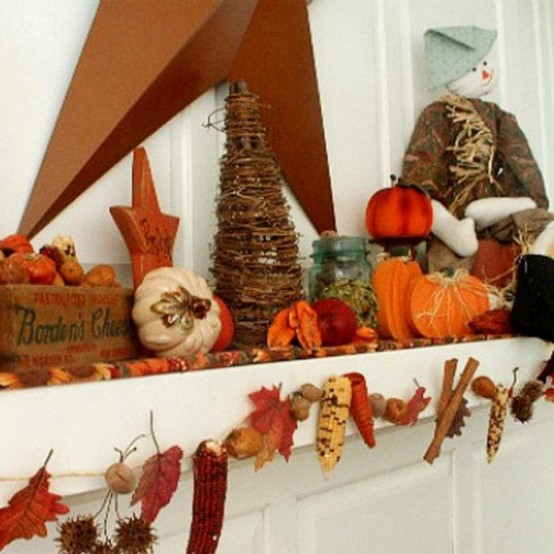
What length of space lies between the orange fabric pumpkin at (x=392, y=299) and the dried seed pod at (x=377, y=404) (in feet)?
0.62

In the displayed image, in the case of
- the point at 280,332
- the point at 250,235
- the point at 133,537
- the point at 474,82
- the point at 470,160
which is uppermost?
the point at 474,82

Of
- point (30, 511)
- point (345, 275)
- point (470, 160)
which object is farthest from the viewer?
point (470, 160)

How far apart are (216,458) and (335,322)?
0.26 meters

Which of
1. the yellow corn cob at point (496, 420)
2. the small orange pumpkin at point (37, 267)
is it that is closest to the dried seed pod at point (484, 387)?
the yellow corn cob at point (496, 420)

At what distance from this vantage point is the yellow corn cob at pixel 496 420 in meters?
0.93

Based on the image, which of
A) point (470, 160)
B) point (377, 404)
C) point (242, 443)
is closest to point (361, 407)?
point (377, 404)

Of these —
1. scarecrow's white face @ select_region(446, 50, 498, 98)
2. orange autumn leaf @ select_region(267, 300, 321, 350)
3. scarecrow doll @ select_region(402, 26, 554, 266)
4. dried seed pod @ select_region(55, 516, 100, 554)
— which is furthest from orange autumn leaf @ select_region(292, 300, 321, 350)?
scarecrow's white face @ select_region(446, 50, 498, 98)

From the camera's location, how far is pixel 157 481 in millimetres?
560

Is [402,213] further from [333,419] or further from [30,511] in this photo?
[30,511]

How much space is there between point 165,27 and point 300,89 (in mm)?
258

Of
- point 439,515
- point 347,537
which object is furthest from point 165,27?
point 439,515

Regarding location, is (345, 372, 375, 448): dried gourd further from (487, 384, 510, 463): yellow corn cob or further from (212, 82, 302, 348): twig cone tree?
(487, 384, 510, 463): yellow corn cob

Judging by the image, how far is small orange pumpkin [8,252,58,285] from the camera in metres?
0.58

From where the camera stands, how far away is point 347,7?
3.95ft
